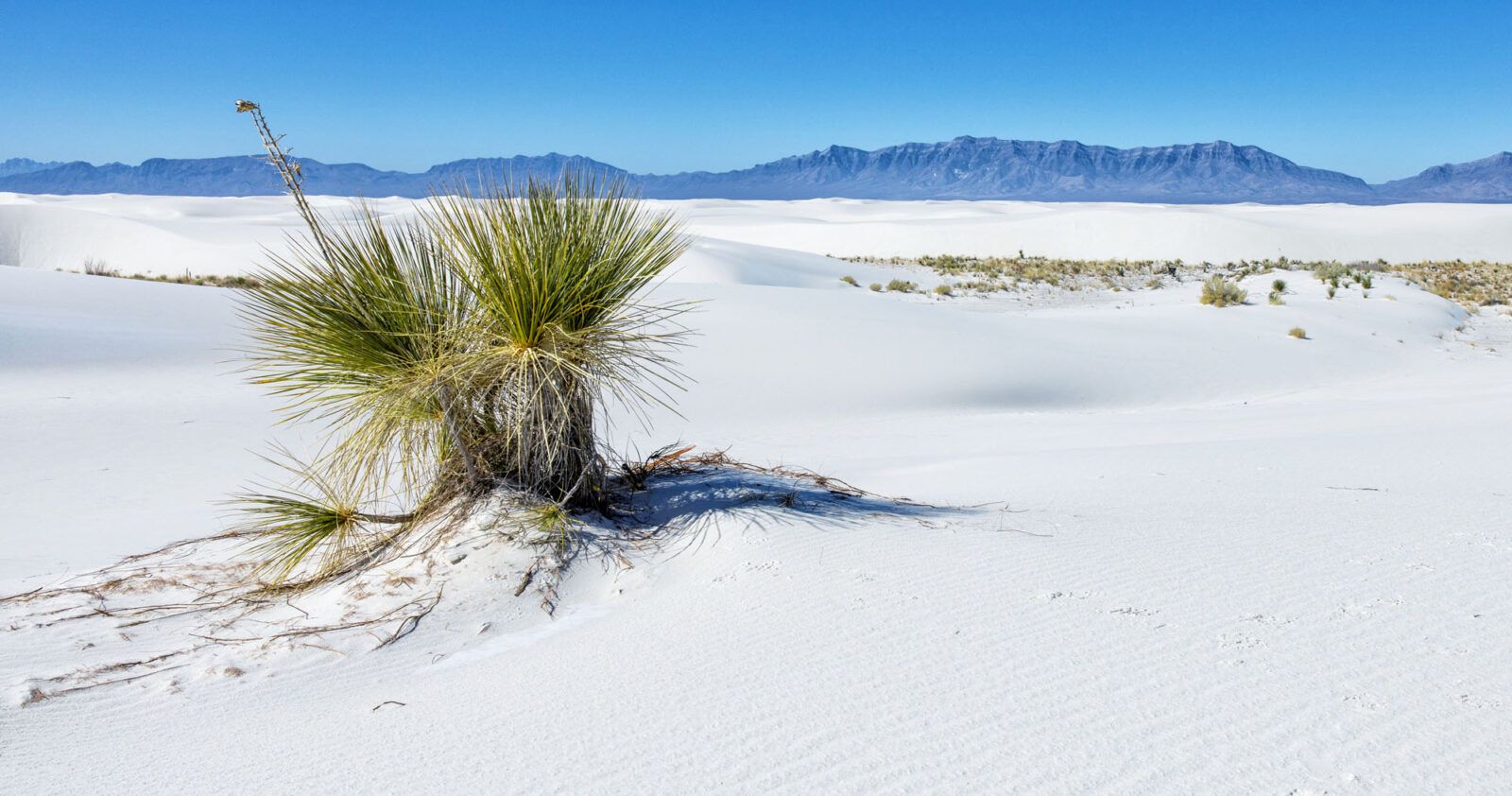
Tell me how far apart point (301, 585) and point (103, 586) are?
1.02 metres

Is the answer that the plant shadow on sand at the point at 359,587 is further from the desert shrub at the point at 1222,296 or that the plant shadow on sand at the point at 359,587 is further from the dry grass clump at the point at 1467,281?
the dry grass clump at the point at 1467,281

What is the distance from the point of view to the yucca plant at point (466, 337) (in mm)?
3783

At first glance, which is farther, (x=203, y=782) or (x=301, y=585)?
(x=301, y=585)

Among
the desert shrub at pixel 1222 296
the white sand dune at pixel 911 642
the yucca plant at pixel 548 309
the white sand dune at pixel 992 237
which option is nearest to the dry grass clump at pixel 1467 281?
the desert shrub at pixel 1222 296

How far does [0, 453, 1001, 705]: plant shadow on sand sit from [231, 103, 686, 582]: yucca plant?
0.79ft

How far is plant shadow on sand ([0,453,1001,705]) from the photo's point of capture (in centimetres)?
326

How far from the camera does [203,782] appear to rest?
7.45 feet

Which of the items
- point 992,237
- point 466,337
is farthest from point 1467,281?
point 466,337

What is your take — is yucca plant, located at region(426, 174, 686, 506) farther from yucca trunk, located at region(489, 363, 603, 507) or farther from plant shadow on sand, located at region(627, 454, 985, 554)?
plant shadow on sand, located at region(627, 454, 985, 554)

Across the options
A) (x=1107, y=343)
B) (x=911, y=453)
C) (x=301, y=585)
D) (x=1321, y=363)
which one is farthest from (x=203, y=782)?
(x=1321, y=363)

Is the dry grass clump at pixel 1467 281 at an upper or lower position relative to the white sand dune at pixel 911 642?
lower

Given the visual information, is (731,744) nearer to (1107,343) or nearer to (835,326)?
(835,326)

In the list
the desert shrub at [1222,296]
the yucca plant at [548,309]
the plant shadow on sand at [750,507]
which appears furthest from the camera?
the desert shrub at [1222,296]

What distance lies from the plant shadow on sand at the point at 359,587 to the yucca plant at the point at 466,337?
0.79ft
